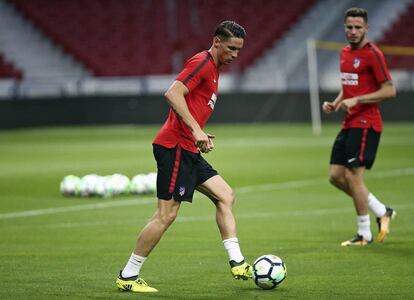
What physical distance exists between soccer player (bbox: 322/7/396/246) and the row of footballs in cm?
546

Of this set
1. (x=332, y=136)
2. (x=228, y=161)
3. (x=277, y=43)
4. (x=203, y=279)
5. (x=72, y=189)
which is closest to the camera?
(x=203, y=279)

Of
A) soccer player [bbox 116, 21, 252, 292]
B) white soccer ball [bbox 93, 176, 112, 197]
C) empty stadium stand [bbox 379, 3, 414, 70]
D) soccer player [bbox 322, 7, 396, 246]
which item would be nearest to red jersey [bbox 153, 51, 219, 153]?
soccer player [bbox 116, 21, 252, 292]

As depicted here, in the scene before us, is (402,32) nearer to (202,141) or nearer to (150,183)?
(150,183)

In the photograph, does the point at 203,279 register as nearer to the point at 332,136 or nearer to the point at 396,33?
the point at 332,136

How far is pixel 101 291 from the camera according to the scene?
320 inches

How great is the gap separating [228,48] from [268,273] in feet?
5.96

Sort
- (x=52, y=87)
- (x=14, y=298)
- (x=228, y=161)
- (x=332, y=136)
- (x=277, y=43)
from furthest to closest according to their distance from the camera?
(x=277, y=43) < (x=52, y=87) < (x=332, y=136) < (x=228, y=161) < (x=14, y=298)

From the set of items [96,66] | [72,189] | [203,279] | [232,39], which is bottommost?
[96,66]

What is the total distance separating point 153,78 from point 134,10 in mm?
5764

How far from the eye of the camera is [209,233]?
38.7 feet

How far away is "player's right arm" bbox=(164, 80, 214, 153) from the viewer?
7.78m

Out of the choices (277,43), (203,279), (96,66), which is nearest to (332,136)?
(277,43)

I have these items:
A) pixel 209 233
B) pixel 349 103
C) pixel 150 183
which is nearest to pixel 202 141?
pixel 349 103

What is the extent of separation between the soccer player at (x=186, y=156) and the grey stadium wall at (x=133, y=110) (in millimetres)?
27052
